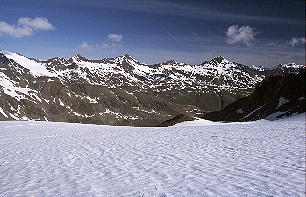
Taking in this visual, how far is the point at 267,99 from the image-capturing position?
129 m

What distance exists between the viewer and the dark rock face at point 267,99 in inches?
4267

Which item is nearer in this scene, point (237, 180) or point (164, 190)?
point (164, 190)

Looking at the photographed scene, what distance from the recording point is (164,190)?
940cm

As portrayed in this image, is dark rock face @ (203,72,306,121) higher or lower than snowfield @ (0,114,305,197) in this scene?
higher

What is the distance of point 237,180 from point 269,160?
4.18m

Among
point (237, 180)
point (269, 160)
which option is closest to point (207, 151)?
point (269, 160)

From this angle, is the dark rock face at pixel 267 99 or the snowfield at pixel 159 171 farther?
the dark rock face at pixel 267 99

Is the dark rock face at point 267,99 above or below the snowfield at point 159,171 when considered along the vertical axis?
above

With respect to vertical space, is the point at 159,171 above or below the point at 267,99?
below

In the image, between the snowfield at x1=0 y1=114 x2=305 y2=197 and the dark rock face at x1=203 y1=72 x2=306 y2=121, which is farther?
the dark rock face at x1=203 y1=72 x2=306 y2=121

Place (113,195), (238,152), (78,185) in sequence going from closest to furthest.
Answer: (113,195), (78,185), (238,152)

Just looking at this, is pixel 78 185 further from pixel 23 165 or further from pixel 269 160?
pixel 269 160

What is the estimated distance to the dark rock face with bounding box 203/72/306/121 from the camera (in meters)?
108

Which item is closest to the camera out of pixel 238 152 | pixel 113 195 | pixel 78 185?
pixel 113 195
